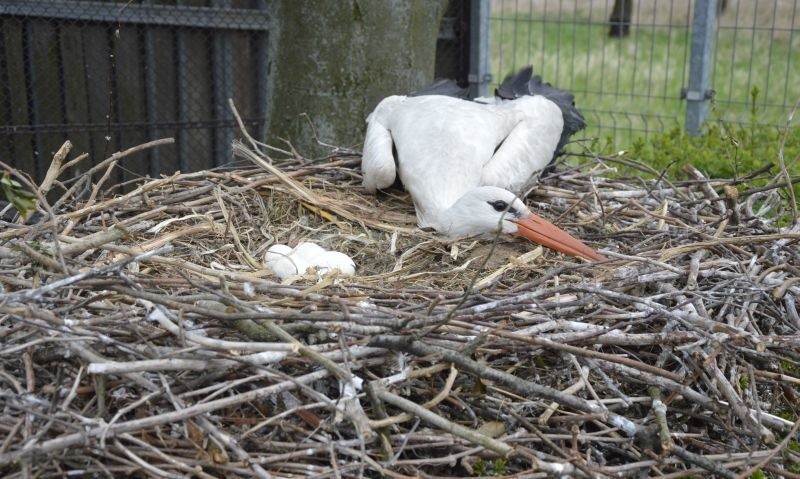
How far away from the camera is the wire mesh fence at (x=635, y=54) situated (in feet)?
27.1

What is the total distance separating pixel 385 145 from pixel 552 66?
4.77m

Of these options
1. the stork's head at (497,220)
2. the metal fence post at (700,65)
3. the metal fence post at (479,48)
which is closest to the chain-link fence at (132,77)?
the metal fence post at (479,48)

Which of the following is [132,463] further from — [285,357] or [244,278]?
[244,278]

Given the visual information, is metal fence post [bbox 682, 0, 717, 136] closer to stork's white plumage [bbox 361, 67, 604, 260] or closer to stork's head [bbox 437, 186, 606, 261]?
stork's white plumage [bbox 361, 67, 604, 260]

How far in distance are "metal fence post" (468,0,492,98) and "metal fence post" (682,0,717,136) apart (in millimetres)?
1694

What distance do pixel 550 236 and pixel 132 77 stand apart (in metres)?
4.46

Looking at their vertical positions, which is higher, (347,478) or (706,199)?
(706,199)

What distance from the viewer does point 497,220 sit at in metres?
4.36

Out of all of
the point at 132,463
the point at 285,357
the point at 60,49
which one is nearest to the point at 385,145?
the point at 285,357

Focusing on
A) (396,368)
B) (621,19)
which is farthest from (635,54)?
(396,368)

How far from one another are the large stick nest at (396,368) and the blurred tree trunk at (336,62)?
87.8 inches

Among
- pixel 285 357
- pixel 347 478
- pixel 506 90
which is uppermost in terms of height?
pixel 506 90

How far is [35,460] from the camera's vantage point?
8.23 feet

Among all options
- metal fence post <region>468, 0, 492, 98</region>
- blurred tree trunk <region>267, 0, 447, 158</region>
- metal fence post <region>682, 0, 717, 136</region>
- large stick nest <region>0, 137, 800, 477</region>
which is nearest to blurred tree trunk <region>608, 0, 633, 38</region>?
metal fence post <region>682, 0, 717, 136</region>
